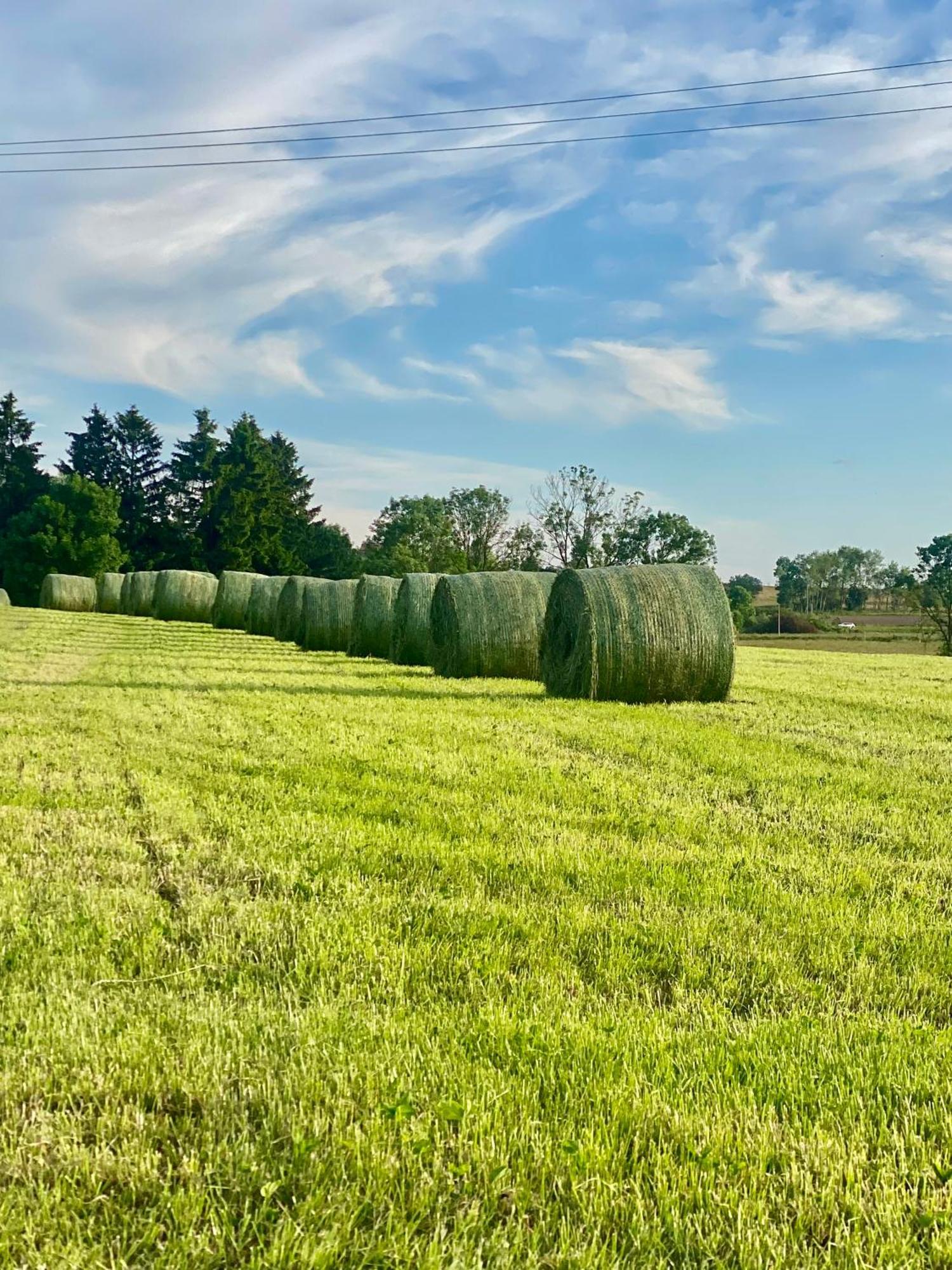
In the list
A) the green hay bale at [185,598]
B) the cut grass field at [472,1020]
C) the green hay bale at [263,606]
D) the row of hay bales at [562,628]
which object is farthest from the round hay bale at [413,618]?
the green hay bale at [185,598]

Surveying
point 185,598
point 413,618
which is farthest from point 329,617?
point 185,598

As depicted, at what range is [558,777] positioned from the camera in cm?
652

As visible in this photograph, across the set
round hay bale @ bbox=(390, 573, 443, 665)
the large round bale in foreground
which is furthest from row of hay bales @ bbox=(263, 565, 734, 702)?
round hay bale @ bbox=(390, 573, 443, 665)

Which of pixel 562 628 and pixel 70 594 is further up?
pixel 70 594

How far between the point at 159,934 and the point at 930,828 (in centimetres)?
406

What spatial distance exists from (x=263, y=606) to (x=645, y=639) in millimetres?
22436

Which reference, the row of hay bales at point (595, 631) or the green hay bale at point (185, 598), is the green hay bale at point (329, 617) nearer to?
the row of hay bales at point (595, 631)

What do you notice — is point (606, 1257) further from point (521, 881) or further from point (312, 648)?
point (312, 648)

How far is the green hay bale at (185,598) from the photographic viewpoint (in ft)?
129

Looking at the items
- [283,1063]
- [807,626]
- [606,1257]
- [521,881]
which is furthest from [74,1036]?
[807,626]

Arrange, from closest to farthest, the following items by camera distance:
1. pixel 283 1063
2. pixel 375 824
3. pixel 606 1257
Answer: pixel 606 1257 → pixel 283 1063 → pixel 375 824

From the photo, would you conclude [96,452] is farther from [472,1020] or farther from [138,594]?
[472,1020]

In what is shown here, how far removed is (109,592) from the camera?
4638cm

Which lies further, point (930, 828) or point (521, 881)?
point (930, 828)
